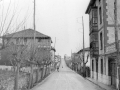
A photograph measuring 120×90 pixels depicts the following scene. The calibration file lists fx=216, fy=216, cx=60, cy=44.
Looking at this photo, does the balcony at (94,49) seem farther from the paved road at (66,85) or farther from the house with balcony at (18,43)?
the house with balcony at (18,43)

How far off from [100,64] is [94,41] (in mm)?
4302

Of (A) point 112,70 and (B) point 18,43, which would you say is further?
(A) point 112,70

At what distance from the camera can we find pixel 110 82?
856 inches

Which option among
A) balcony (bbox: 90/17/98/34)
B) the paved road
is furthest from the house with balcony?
balcony (bbox: 90/17/98/34)

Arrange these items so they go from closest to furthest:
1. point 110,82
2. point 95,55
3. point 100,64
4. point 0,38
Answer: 1. point 0,38
2. point 110,82
3. point 100,64
4. point 95,55

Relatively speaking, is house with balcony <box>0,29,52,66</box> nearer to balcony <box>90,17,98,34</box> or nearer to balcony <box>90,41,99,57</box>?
balcony <box>90,41,99,57</box>

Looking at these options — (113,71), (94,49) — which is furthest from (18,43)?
(94,49)

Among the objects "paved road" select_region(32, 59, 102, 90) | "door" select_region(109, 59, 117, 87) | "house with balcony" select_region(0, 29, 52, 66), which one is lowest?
"paved road" select_region(32, 59, 102, 90)

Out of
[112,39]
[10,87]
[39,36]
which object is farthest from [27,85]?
[39,36]

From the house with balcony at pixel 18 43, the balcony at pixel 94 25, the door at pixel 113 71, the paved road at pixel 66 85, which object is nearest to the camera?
the house with balcony at pixel 18 43

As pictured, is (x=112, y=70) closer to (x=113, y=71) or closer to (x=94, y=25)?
(x=113, y=71)

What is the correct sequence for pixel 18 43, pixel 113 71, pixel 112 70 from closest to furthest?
1. pixel 18 43
2. pixel 113 71
3. pixel 112 70

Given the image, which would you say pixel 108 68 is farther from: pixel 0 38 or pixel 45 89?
pixel 0 38

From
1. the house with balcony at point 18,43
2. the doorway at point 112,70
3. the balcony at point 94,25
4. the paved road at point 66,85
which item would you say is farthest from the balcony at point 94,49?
the house with balcony at point 18,43
